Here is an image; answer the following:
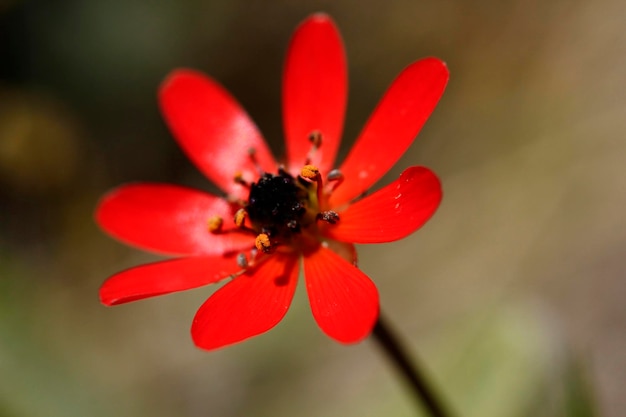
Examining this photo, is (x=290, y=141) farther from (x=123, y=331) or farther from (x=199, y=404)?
(x=123, y=331)

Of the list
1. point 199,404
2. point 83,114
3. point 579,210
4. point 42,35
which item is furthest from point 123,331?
point 579,210

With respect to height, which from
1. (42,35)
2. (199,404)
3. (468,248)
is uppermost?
(42,35)

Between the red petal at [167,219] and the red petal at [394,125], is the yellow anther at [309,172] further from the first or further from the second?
the red petal at [167,219]

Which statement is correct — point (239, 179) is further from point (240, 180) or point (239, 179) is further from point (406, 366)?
point (406, 366)

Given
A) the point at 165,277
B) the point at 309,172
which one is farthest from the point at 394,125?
the point at 165,277

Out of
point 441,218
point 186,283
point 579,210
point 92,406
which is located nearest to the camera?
point 186,283

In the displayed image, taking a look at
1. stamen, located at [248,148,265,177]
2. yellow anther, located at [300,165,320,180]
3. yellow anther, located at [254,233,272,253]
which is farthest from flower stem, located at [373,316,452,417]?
stamen, located at [248,148,265,177]
